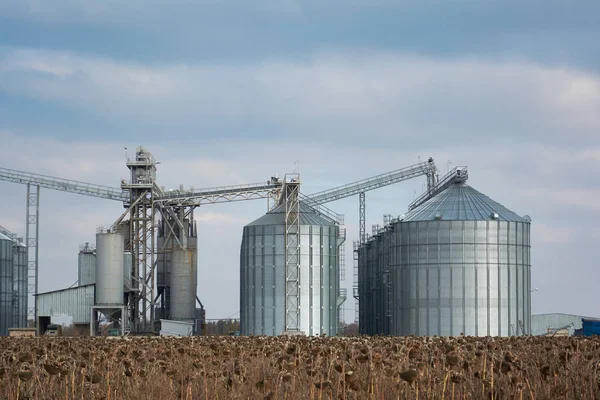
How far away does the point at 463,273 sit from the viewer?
266 ft

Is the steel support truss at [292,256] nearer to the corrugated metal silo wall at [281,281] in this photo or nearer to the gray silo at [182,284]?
the corrugated metal silo wall at [281,281]

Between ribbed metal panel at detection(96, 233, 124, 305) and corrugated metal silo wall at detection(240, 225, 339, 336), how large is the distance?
38.8 ft

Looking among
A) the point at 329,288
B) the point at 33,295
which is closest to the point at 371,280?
the point at 329,288

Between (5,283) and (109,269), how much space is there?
1674 cm

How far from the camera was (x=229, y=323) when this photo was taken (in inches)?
5207

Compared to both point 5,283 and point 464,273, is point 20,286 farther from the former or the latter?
point 464,273

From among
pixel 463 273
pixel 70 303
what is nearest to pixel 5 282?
pixel 70 303

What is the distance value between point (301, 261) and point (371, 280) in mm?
20946

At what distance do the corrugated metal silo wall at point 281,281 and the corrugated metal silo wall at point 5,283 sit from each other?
27818mm

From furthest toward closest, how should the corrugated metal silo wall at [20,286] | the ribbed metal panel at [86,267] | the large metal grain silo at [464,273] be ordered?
the corrugated metal silo wall at [20,286] < the ribbed metal panel at [86,267] < the large metal grain silo at [464,273]

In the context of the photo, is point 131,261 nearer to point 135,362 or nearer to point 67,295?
point 67,295

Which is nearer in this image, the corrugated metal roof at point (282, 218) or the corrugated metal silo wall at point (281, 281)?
the corrugated metal silo wall at point (281, 281)

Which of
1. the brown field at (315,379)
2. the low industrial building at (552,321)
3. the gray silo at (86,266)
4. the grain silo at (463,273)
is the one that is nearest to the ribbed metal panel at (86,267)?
the gray silo at (86,266)

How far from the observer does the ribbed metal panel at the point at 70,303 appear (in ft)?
309
